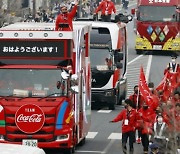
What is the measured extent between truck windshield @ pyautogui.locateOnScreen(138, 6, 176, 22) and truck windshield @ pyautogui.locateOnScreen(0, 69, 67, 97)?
29.6 metres

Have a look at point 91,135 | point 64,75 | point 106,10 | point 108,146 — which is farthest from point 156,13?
point 64,75

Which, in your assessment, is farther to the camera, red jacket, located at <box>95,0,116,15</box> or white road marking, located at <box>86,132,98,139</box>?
red jacket, located at <box>95,0,116,15</box>

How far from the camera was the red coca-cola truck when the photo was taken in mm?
21656

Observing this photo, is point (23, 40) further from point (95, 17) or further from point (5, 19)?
point (5, 19)

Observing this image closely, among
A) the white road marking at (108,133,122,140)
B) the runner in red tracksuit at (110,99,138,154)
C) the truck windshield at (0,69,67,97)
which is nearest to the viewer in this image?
the truck windshield at (0,69,67,97)

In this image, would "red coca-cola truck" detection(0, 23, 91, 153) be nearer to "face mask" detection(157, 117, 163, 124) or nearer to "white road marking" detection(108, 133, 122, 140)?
"face mask" detection(157, 117, 163, 124)

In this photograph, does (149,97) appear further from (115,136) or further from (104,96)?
(104,96)

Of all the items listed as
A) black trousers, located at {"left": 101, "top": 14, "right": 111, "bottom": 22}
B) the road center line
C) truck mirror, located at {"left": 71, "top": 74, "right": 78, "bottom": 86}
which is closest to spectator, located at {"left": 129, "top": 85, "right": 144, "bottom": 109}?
the road center line

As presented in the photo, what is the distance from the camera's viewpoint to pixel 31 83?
22.0 m

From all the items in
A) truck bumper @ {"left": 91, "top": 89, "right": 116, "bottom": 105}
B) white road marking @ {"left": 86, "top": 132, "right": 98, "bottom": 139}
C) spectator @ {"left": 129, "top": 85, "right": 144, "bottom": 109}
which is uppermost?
spectator @ {"left": 129, "top": 85, "right": 144, "bottom": 109}

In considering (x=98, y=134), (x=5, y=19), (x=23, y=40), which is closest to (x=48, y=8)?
(x=5, y=19)

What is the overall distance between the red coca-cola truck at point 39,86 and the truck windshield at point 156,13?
29.0 meters

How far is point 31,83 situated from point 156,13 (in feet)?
98.5

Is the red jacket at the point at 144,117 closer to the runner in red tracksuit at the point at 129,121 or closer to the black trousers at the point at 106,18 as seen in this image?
the runner in red tracksuit at the point at 129,121
